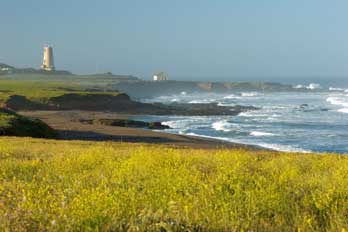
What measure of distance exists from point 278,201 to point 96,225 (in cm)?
265

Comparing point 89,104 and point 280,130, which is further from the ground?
point 89,104

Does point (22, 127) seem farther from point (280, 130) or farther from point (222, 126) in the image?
point (280, 130)

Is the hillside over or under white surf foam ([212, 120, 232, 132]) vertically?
over

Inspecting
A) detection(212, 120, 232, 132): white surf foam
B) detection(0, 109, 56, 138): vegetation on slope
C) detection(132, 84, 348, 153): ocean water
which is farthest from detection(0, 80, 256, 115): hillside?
detection(0, 109, 56, 138): vegetation on slope

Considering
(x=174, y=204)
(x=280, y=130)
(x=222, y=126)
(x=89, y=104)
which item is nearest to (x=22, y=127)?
(x=222, y=126)

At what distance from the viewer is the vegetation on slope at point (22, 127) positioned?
3374 cm

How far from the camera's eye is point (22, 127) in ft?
116

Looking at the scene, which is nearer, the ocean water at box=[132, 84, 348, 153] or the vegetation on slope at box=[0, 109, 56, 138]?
the vegetation on slope at box=[0, 109, 56, 138]

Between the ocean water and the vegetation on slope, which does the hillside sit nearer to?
the ocean water

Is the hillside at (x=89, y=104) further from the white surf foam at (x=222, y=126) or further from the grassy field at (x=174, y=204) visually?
the grassy field at (x=174, y=204)

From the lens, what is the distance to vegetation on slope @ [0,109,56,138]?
33737mm

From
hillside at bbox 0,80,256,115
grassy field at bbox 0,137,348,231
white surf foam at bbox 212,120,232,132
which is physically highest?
grassy field at bbox 0,137,348,231

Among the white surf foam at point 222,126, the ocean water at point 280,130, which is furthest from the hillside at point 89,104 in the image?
the white surf foam at point 222,126

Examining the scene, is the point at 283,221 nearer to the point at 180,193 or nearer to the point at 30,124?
the point at 180,193
